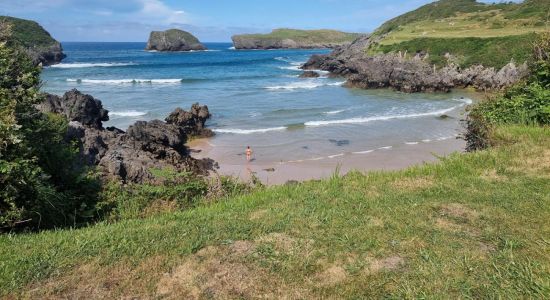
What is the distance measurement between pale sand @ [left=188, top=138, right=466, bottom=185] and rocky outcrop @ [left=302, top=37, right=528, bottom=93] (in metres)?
23.0

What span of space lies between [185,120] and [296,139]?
6670mm

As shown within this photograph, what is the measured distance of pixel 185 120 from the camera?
25016 mm

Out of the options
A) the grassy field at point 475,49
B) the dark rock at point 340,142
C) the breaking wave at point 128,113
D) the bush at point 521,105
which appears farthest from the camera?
the grassy field at point 475,49

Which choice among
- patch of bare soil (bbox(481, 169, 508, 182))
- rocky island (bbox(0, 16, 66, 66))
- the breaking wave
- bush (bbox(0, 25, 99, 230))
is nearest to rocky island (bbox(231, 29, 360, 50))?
rocky island (bbox(0, 16, 66, 66))

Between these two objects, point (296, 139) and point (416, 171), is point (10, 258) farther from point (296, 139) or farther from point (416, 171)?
point (296, 139)

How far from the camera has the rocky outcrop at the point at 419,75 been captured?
142 ft

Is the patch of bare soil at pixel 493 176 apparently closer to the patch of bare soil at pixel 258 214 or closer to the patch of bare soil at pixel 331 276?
the patch of bare soil at pixel 258 214

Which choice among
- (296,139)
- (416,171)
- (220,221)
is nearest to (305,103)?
(296,139)

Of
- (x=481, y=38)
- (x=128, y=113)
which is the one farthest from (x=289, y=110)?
(x=481, y=38)

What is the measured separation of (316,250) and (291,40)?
162 metres

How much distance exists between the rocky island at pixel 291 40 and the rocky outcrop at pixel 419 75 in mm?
102333

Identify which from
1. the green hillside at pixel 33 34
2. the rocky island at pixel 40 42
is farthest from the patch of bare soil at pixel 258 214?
the green hillside at pixel 33 34

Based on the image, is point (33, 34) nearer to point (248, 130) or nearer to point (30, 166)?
point (248, 130)

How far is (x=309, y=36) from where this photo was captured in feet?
554
